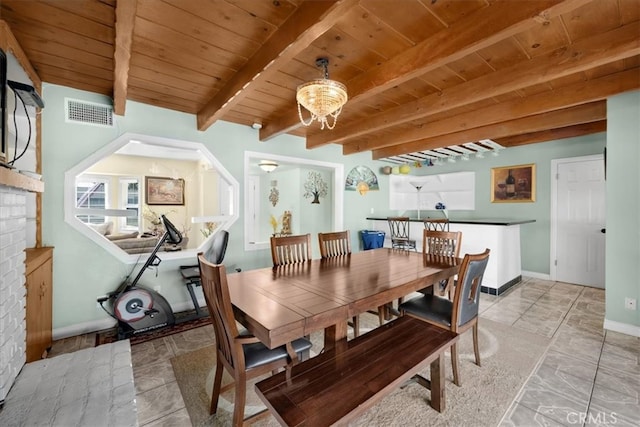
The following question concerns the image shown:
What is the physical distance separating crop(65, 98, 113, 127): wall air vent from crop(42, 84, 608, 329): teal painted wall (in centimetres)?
5

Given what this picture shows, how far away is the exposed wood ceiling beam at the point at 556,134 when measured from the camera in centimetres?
405

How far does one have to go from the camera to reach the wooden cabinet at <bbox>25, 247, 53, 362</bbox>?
6.40ft

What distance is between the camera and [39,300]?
2.17 meters

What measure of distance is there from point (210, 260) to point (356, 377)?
2.09 metres

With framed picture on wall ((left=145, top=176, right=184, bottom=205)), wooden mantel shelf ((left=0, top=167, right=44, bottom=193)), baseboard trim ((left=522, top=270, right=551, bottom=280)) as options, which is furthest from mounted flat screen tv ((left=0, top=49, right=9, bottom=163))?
baseboard trim ((left=522, top=270, right=551, bottom=280))

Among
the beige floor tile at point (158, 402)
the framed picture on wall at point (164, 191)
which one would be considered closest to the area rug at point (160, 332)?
the beige floor tile at point (158, 402)

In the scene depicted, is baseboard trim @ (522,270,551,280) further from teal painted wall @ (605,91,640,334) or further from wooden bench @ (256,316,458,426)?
wooden bench @ (256,316,458,426)

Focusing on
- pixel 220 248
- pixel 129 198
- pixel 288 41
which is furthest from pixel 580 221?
pixel 129 198

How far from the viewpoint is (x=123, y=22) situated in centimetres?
150

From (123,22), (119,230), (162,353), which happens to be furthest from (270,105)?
(119,230)

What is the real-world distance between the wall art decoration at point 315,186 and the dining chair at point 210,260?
147 inches

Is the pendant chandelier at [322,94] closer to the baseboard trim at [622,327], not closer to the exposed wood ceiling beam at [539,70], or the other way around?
the exposed wood ceiling beam at [539,70]

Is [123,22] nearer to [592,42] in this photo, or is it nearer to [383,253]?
[383,253]

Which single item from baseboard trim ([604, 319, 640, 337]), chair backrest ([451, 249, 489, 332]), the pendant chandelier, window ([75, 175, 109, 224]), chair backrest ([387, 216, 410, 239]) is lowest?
baseboard trim ([604, 319, 640, 337])
